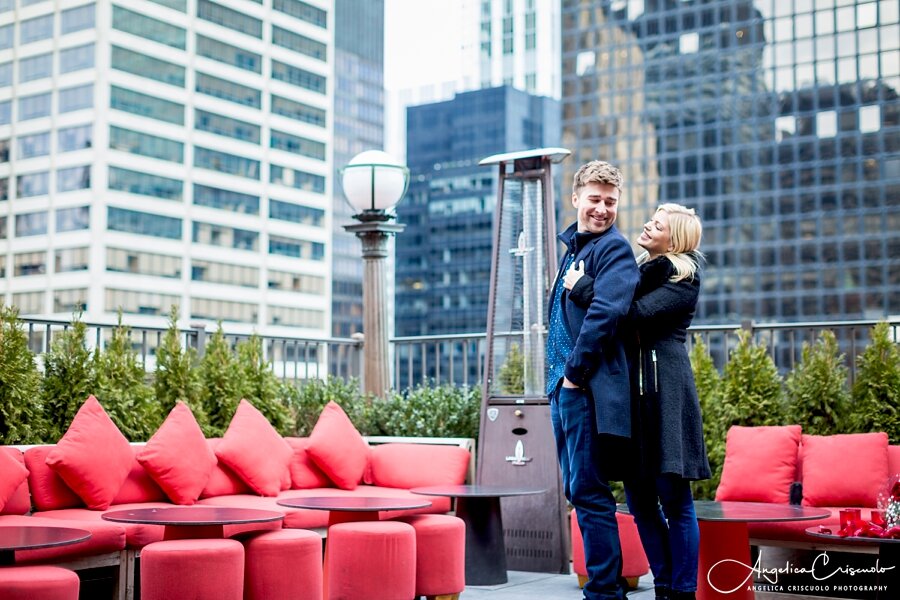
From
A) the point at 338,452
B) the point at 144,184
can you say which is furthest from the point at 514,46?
the point at 338,452

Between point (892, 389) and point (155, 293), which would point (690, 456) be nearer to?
point (892, 389)

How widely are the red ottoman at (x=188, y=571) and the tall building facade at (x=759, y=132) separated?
68031 mm

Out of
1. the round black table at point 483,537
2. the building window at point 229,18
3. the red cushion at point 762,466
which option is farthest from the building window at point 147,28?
the red cushion at point 762,466

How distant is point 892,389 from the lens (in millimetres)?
6961

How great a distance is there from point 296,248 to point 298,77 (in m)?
14.4

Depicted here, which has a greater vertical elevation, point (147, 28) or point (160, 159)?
point (147, 28)

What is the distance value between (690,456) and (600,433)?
1.44ft

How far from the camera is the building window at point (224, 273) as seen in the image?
85562 mm

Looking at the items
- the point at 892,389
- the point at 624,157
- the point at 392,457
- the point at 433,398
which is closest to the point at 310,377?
the point at 433,398

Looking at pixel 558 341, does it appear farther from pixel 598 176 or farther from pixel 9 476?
pixel 9 476

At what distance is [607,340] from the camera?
3918mm

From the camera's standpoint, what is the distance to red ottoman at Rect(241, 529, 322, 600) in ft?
15.6

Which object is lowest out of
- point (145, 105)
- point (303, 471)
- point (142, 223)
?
point (303, 471)

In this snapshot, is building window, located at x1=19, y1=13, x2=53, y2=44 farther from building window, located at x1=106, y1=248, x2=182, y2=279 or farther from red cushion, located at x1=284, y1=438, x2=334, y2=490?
red cushion, located at x1=284, y1=438, x2=334, y2=490
